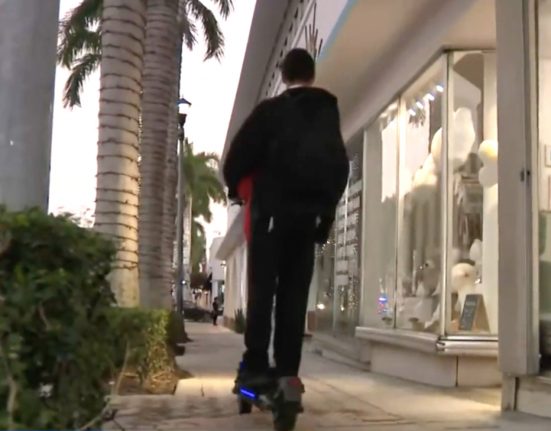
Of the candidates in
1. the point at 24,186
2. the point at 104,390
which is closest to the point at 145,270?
the point at 24,186

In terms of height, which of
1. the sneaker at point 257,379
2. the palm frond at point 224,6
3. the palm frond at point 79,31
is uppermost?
the palm frond at point 224,6

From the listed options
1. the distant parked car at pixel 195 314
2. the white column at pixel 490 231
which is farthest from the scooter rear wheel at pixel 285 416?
the distant parked car at pixel 195 314

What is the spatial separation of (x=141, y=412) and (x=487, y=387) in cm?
337

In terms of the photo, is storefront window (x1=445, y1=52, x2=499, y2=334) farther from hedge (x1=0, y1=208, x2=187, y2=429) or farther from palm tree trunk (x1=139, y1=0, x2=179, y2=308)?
hedge (x1=0, y1=208, x2=187, y2=429)

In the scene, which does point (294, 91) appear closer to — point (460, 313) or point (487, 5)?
point (487, 5)

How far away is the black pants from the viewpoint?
175 inches

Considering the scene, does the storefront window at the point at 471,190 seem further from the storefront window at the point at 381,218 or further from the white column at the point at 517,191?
the white column at the point at 517,191

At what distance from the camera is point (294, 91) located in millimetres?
4633

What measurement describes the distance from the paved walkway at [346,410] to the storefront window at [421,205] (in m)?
0.97

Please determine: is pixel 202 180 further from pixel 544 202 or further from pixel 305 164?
pixel 305 164

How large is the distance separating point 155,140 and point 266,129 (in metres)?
8.54

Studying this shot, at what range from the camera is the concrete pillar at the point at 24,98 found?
358 cm

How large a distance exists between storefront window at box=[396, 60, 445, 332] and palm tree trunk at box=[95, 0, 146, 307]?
3.02 metres

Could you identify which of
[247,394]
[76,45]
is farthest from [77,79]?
[247,394]
